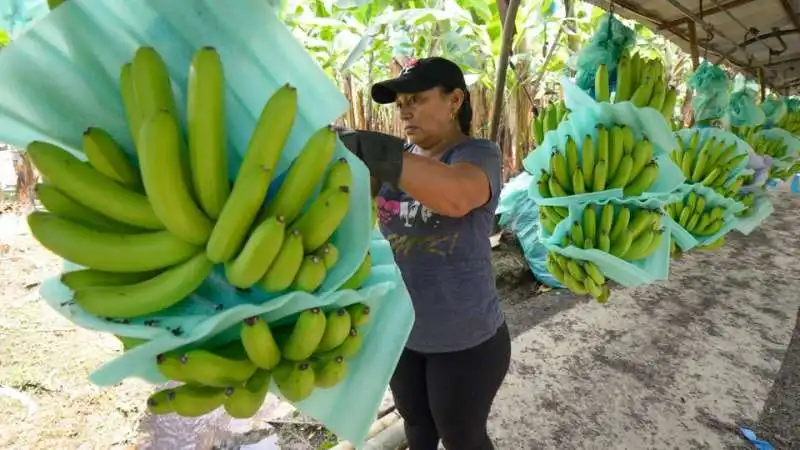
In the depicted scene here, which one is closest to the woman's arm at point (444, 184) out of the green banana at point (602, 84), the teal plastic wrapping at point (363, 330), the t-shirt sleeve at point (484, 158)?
the t-shirt sleeve at point (484, 158)

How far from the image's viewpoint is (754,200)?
3.53 metres

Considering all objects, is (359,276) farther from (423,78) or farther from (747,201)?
(747,201)

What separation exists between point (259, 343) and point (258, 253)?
0.13 m

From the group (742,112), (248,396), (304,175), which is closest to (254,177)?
(304,175)

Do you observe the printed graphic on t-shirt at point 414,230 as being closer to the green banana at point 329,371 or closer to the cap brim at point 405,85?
the cap brim at point 405,85

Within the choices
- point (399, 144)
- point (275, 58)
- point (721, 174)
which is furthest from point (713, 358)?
point (275, 58)

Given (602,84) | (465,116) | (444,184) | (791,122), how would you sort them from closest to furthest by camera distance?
1. (444,184)
2. (465,116)
3. (602,84)
4. (791,122)

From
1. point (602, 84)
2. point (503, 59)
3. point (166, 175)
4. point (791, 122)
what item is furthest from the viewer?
point (791, 122)

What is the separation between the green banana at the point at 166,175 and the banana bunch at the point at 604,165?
1.48 metres

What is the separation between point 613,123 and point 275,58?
1.49 metres

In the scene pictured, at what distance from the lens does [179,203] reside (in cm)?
57

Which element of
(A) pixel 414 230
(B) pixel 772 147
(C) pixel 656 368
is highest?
(A) pixel 414 230

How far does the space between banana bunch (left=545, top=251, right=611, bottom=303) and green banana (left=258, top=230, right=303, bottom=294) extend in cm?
145

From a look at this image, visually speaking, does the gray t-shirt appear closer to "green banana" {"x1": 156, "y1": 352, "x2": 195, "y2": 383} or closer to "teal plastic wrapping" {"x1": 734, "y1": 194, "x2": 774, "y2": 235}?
"green banana" {"x1": 156, "y1": 352, "x2": 195, "y2": 383}
